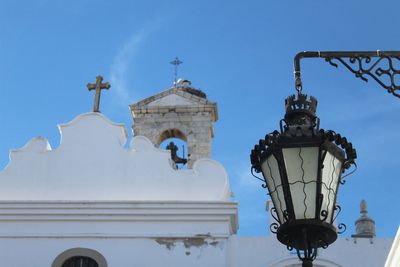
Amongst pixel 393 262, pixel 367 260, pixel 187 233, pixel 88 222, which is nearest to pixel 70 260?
pixel 88 222

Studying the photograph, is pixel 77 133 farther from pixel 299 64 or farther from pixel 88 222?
pixel 299 64

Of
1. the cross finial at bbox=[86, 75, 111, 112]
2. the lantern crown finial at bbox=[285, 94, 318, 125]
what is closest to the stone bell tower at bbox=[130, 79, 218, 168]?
the cross finial at bbox=[86, 75, 111, 112]

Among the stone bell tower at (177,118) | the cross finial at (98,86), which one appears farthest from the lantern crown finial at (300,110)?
the stone bell tower at (177,118)

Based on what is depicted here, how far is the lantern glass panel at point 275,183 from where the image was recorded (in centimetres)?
509

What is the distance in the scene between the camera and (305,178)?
197 inches

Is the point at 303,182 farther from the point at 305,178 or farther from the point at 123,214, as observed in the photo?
the point at 123,214

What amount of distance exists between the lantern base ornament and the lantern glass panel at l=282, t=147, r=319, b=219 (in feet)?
0.19

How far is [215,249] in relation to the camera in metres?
12.5

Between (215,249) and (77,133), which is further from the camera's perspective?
(77,133)

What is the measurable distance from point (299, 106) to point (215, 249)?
730 cm

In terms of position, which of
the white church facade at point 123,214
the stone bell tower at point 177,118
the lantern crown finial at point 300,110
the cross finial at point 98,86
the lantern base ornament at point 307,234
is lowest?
the lantern base ornament at point 307,234

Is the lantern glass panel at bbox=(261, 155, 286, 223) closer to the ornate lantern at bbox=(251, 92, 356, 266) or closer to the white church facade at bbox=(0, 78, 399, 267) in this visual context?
the ornate lantern at bbox=(251, 92, 356, 266)

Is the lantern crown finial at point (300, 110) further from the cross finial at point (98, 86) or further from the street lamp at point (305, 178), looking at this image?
the cross finial at point (98, 86)

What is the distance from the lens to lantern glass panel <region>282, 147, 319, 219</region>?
16.4 feet
